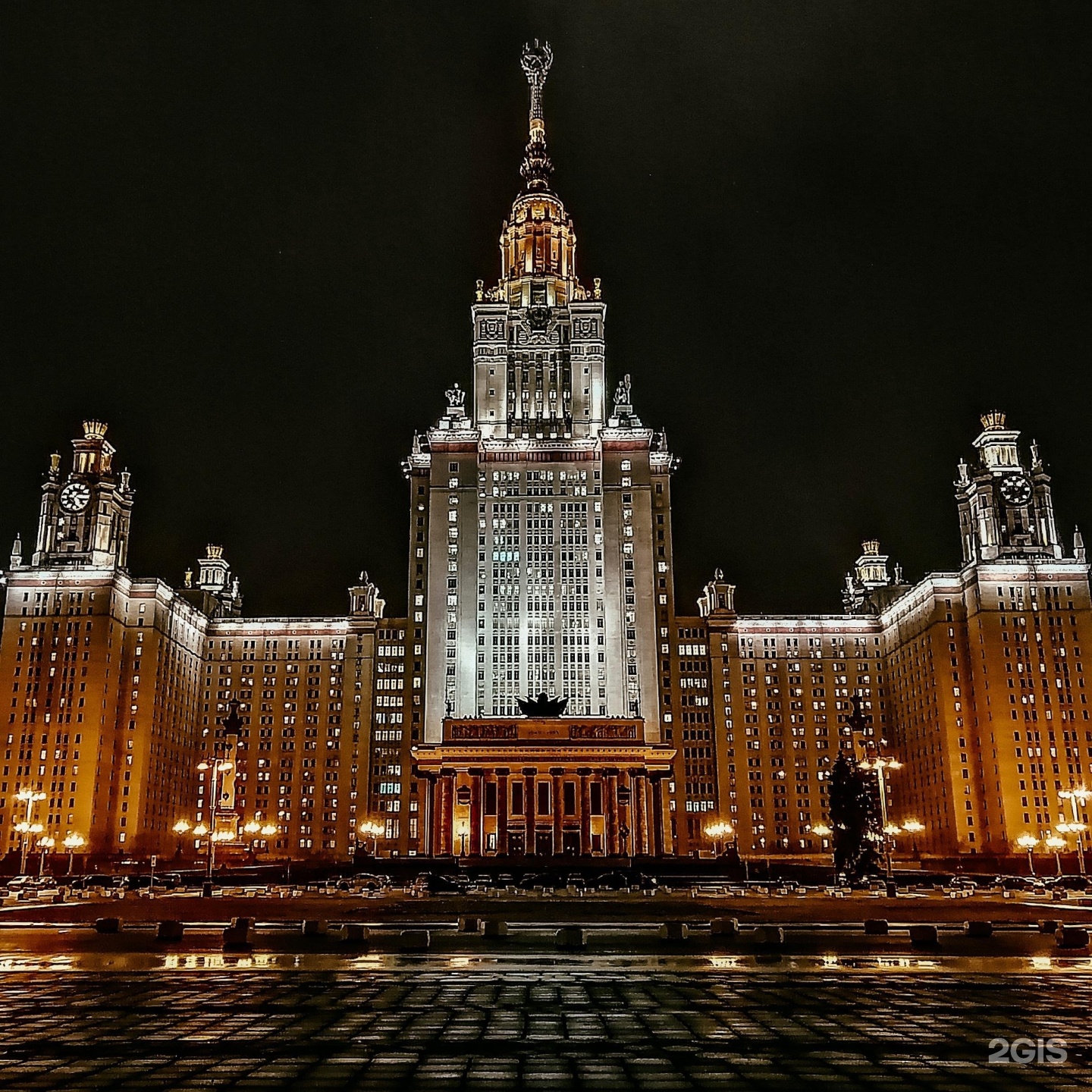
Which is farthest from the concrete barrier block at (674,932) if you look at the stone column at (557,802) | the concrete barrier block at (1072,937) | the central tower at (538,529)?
the central tower at (538,529)

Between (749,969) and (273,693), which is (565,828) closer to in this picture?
(273,693)

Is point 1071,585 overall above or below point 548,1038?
above

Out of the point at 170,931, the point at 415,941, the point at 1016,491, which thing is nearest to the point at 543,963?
the point at 415,941

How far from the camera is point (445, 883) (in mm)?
73188

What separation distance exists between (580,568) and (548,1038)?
13747 cm

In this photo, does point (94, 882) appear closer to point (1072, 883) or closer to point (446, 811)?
point (446, 811)

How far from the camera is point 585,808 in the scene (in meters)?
→ 136

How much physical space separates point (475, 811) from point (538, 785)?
8486mm

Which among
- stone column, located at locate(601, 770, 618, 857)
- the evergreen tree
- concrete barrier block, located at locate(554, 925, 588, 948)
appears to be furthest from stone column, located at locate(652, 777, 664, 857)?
concrete barrier block, located at locate(554, 925, 588, 948)

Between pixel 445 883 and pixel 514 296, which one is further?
Result: pixel 514 296

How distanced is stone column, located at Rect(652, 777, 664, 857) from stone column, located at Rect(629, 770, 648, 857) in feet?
21.1

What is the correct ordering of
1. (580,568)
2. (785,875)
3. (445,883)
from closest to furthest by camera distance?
(445,883) < (785,875) < (580,568)

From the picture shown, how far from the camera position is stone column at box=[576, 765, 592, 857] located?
134250 millimetres

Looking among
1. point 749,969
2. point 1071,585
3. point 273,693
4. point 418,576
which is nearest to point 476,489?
point 418,576
